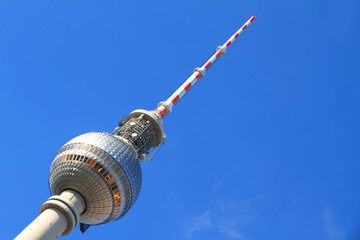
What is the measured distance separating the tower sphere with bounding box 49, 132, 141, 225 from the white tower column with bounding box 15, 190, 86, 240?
206 centimetres

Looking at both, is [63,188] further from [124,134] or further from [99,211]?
[124,134]

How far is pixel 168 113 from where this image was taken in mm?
51438

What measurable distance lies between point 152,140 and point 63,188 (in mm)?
16573

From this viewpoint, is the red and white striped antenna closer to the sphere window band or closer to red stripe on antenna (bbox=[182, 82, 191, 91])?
red stripe on antenna (bbox=[182, 82, 191, 91])

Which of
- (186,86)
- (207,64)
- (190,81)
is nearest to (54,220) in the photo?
(186,86)

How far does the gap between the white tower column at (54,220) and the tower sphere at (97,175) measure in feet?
6.77

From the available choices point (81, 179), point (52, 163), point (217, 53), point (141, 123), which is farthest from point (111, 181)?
point (217, 53)

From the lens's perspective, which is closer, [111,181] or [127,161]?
[111,181]

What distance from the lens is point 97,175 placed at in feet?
105

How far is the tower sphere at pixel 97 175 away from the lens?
32.0 metres

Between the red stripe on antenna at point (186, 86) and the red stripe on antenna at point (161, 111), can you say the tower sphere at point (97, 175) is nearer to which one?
the red stripe on antenna at point (161, 111)

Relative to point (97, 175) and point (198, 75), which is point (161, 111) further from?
point (97, 175)

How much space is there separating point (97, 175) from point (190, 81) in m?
30.3

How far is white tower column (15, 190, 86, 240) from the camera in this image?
2560cm
